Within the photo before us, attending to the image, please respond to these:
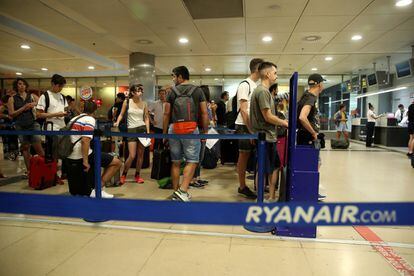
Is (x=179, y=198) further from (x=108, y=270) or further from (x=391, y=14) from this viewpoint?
(x=391, y=14)

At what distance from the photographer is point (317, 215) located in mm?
1237

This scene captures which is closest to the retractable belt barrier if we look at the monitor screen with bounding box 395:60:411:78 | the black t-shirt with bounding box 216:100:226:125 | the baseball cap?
the baseball cap

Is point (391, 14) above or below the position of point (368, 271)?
above

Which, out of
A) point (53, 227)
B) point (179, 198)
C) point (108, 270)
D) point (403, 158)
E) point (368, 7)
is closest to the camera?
point (108, 270)

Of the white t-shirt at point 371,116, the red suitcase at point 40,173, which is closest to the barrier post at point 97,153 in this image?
the red suitcase at point 40,173

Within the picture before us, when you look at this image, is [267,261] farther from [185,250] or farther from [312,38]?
[312,38]

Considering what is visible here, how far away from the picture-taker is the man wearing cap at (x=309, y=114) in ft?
10.3

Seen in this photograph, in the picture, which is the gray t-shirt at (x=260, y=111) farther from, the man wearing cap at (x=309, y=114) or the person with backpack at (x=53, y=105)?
the person with backpack at (x=53, y=105)

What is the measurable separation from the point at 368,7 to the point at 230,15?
2805 mm

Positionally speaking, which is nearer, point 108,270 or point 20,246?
point 108,270

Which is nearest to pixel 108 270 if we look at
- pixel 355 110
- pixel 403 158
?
pixel 403 158

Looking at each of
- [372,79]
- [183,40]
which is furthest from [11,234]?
[372,79]

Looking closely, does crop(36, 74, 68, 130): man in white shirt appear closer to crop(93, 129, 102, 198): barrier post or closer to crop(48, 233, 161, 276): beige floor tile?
crop(93, 129, 102, 198): barrier post

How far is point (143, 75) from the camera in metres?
9.79
